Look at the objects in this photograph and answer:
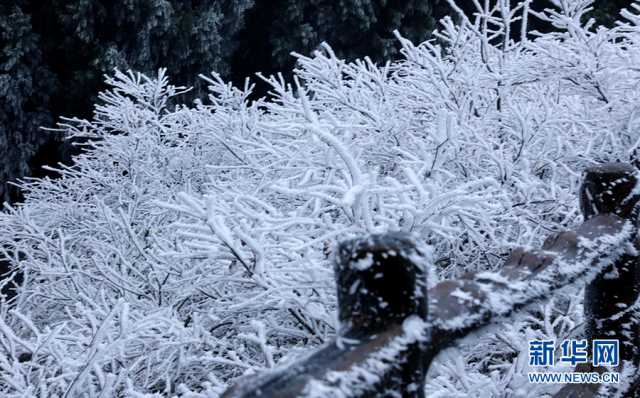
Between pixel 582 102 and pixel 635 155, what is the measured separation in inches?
27.6

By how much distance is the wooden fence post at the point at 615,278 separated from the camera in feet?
5.90

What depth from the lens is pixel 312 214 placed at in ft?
7.27

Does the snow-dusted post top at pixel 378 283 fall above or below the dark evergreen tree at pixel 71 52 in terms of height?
below

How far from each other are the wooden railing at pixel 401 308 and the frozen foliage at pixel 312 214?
119mm

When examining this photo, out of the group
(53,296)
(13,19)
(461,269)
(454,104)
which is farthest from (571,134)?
(13,19)

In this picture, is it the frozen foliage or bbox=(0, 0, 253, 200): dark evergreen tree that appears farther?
bbox=(0, 0, 253, 200): dark evergreen tree

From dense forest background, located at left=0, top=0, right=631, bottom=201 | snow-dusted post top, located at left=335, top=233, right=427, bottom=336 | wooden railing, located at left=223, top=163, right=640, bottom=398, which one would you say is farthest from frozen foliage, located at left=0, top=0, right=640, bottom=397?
dense forest background, located at left=0, top=0, right=631, bottom=201

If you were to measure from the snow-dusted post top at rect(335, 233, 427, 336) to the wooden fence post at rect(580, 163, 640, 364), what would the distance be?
3.71ft

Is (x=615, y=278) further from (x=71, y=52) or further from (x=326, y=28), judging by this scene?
(x=326, y=28)

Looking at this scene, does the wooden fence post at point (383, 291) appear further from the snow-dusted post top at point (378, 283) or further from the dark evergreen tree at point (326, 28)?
the dark evergreen tree at point (326, 28)

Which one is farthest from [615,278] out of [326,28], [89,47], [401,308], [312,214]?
[326,28]

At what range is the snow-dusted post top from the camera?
911 millimetres

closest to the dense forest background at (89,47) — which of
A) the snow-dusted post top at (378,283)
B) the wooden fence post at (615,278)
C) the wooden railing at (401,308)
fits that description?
the wooden fence post at (615,278)

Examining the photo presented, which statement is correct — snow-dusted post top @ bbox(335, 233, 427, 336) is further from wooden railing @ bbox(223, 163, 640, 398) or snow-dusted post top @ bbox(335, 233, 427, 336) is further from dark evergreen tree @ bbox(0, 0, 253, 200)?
dark evergreen tree @ bbox(0, 0, 253, 200)
